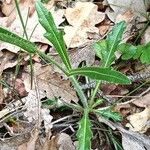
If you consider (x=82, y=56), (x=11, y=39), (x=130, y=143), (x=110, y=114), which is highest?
(x=11, y=39)

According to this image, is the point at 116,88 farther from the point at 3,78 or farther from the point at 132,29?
the point at 3,78

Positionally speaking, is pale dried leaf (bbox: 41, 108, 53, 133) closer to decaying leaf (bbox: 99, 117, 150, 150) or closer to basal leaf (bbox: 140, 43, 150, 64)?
decaying leaf (bbox: 99, 117, 150, 150)

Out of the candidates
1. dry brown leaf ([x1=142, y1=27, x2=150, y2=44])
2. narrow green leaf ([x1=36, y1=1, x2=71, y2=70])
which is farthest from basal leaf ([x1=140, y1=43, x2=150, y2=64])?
narrow green leaf ([x1=36, y1=1, x2=71, y2=70])

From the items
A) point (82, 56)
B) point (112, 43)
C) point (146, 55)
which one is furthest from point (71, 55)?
point (146, 55)

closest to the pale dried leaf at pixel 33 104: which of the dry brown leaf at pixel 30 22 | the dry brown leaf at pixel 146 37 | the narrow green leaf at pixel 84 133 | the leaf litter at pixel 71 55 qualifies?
the leaf litter at pixel 71 55

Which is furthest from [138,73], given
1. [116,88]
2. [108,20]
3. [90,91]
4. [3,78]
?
[3,78]

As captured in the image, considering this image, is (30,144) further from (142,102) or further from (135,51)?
(135,51)
